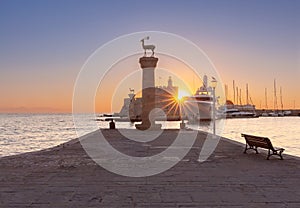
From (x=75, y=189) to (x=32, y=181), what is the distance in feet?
4.67

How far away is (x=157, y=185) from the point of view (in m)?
8.09

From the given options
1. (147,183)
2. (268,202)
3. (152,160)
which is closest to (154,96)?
(152,160)

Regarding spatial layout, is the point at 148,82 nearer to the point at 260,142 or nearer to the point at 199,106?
the point at 260,142

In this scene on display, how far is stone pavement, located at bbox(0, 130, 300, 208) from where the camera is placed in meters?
6.62

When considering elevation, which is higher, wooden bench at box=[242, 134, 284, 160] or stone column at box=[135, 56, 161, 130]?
stone column at box=[135, 56, 161, 130]

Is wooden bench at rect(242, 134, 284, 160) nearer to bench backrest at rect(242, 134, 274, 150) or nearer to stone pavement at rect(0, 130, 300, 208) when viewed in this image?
bench backrest at rect(242, 134, 274, 150)

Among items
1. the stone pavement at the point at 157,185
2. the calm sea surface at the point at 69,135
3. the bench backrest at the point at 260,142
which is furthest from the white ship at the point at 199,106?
the stone pavement at the point at 157,185

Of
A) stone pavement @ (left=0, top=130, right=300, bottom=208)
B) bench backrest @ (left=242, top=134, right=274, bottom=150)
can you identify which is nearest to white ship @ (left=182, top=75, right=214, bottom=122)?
bench backrest @ (left=242, top=134, right=274, bottom=150)

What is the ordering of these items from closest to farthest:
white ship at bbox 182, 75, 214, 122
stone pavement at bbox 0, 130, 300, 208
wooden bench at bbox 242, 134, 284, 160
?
stone pavement at bbox 0, 130, 300, 208 < wooden bench at bbox 242, 134, 284, 160 < white ship at bbox 182, 75, 214, 122

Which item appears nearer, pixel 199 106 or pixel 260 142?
pixel 260 142

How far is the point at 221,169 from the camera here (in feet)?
33.3

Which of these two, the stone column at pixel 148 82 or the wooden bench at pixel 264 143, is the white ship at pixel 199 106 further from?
the wooden bench at pixel 264 143

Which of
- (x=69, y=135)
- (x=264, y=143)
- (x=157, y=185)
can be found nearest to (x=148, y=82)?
(x=264, y=143)

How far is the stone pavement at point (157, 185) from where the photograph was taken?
21.7ft
